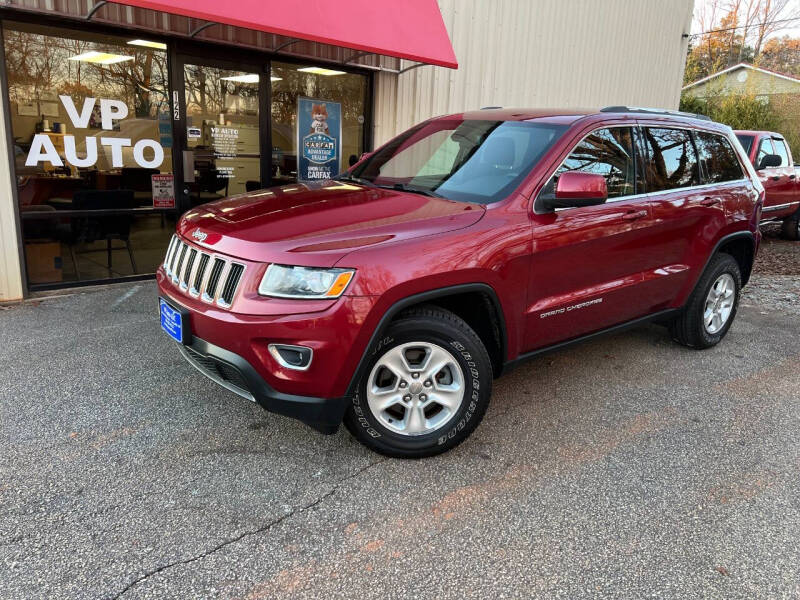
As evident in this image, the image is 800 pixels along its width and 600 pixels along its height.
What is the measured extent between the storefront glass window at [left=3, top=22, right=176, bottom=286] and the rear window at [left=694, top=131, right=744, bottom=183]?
5225 mm

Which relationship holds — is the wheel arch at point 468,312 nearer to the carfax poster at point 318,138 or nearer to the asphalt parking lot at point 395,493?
the asphalt parking lot at point 395,493

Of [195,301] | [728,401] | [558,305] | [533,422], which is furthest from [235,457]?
[728,401]

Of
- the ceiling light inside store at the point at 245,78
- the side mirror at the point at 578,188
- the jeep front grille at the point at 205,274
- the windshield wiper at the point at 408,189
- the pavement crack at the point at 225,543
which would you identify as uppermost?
the ceiling light inside store at the point at 245,78

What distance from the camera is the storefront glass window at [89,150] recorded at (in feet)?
18.7

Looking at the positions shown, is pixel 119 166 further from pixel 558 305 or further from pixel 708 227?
pixel 708 227

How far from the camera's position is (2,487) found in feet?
9.33

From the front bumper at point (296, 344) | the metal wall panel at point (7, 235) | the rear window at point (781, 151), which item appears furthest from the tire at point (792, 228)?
the metal wall panel at point (7, 235)

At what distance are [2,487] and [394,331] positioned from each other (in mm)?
1994

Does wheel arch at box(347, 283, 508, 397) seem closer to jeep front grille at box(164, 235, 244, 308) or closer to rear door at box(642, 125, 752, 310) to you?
jeep front grille at box(164, 235, 244, 308)

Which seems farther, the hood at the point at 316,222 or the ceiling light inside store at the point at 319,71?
the ceiling light inside store at the point at 319,71

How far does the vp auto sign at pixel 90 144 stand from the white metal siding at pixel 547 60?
3148 mm

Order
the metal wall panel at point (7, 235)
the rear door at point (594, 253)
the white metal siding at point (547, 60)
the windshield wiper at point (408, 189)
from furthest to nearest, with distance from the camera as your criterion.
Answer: the white metal siding at point (547, 60) → the metal wall panel at point (7, 235) → the windshield wiper at point (408, 189) → the rear door at point (594, 253)

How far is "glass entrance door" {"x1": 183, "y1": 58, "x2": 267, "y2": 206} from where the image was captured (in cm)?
668

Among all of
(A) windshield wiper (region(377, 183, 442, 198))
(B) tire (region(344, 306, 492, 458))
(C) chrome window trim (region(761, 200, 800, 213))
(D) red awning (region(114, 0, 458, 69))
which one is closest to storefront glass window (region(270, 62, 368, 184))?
(D) red awning (region(114, 0, 458, 69))
